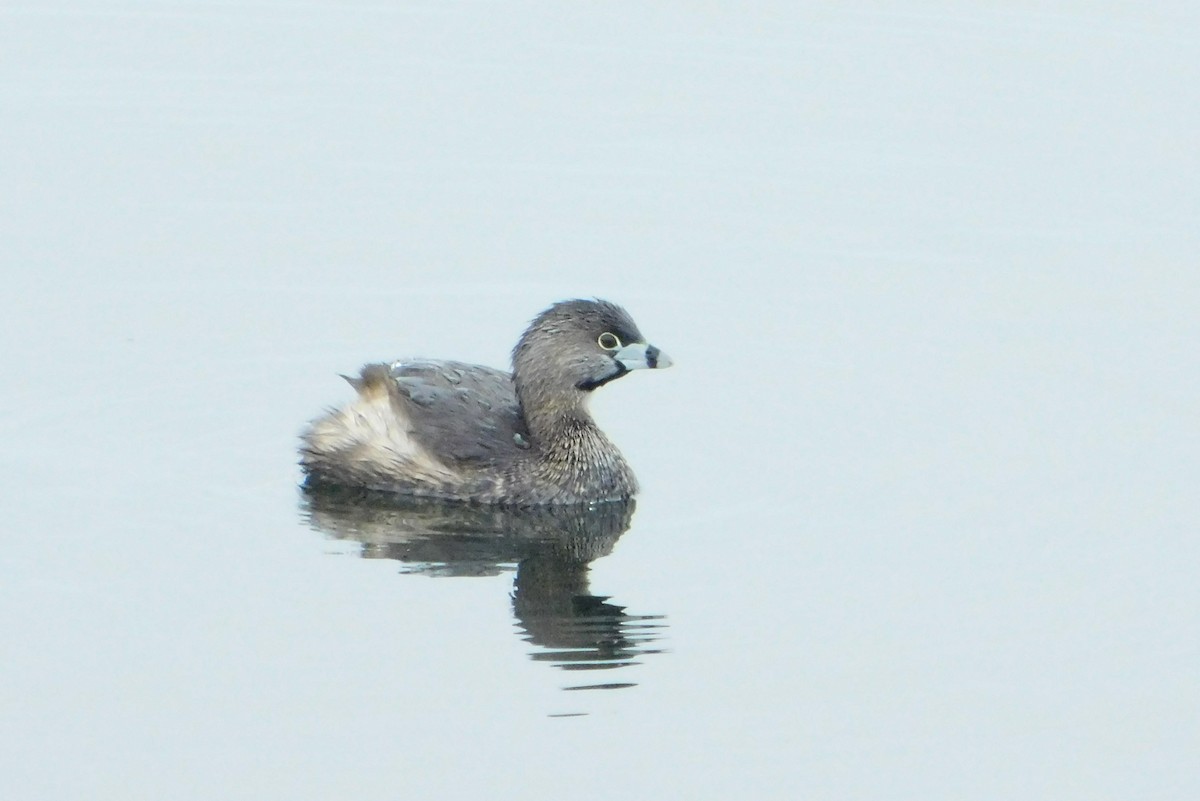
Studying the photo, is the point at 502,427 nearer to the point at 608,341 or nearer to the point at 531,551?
the point at 608,341

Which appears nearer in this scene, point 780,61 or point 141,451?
point 141,451

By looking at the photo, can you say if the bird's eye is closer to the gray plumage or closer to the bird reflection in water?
the gray plumage

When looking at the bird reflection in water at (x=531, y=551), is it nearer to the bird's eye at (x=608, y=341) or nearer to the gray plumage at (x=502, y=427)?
the gray plumage at (x=502, y=427)

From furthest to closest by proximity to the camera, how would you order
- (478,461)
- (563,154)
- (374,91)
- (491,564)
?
(374,91) → (563,154) → (478,461) → (491,564)

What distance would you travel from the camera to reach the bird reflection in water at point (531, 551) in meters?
9.62

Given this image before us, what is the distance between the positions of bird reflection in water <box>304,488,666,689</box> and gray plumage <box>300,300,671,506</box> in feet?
0.35

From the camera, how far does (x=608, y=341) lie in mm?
12000

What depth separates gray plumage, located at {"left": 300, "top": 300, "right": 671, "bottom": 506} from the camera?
11.7m

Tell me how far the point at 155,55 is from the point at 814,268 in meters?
6.87

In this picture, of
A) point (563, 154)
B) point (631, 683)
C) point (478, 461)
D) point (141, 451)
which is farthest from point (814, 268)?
point (631, 683)

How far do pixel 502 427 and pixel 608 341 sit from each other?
694 millimetres

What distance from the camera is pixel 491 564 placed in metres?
10.6

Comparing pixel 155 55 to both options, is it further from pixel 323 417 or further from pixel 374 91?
pixel 323 417

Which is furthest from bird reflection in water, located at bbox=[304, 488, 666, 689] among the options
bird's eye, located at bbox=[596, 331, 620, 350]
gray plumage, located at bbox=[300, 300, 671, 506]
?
bird's eye, located at bbox=[596, 331, 620, 350]
